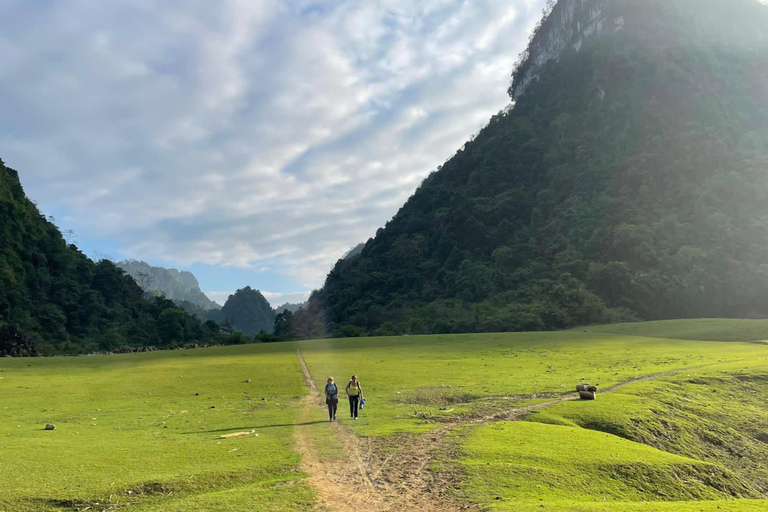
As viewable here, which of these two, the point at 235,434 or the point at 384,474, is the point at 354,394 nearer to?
the point at 235,434

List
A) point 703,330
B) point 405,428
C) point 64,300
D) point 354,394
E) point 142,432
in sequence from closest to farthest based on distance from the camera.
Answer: point 142,432, point 405,428, point 354,394, point 703,330, point 64,300

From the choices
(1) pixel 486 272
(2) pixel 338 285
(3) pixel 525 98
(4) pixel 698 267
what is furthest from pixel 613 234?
(3) pixel 525 98

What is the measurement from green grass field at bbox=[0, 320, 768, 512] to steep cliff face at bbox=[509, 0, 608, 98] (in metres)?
158

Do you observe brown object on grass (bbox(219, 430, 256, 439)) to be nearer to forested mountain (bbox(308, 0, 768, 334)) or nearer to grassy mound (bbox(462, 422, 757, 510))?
grassy mound (bbox(462, 422, 757, 510))

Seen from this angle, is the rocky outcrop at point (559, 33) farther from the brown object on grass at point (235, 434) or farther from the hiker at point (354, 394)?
the brown object on grass at point (235, 434)

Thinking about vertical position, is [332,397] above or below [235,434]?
above

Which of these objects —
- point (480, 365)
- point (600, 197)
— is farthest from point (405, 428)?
point (600, 197)

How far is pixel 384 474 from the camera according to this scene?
13.9 m

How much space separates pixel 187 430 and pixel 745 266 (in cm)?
9987

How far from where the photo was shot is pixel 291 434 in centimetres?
1845

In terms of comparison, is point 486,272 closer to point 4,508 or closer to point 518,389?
point 518,389

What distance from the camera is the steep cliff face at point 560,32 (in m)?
165

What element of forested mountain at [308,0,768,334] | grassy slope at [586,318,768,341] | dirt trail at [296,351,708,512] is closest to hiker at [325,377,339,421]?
dirt trail at [296,351,708,512]

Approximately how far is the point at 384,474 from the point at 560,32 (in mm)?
201553
